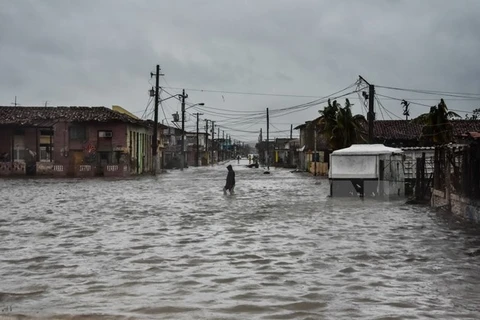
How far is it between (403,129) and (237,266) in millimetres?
45295

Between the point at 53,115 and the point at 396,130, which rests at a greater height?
the point at 53,115

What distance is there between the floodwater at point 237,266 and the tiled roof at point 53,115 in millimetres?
30791

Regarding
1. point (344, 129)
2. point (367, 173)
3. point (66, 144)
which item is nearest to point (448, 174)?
point (367, 173)

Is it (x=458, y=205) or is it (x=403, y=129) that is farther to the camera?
(x=403, y=129)

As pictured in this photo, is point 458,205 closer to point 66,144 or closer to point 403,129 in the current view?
point 403,129

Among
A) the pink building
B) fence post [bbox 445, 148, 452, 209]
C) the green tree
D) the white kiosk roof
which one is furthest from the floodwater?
the pink building

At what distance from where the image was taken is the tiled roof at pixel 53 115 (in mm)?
46781

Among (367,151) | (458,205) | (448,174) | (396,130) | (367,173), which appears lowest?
(458,205)

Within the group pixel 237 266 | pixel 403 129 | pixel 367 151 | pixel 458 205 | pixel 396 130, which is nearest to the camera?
pixel 237 266

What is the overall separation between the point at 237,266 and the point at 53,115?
4224cm

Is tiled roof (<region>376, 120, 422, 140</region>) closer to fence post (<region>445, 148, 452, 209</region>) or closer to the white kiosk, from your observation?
the white kiosk

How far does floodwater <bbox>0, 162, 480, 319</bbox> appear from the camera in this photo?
22.0ft

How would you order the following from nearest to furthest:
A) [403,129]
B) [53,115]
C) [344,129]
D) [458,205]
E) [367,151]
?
[458,205]
[367,151]
[344,129]
[53,115]
[403,129]

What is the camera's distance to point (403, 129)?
51875 mm
